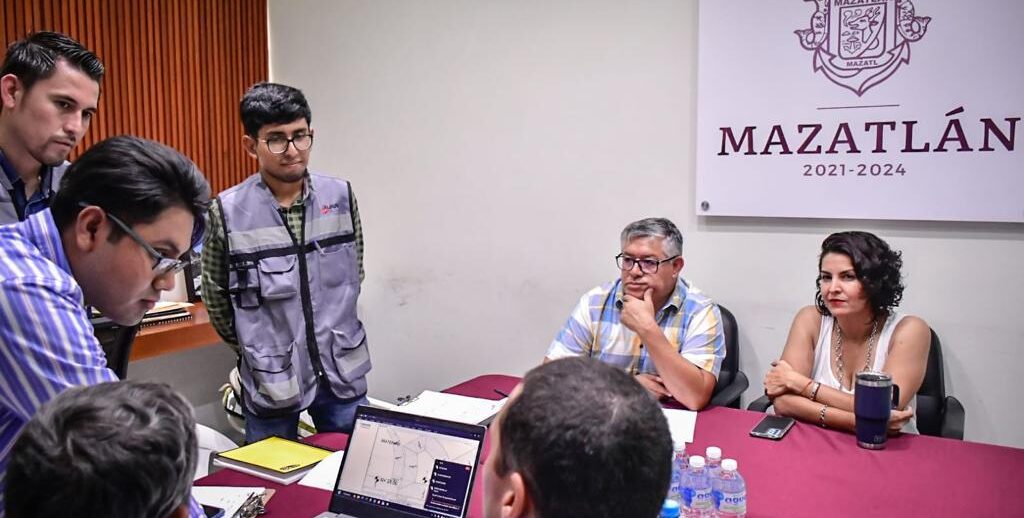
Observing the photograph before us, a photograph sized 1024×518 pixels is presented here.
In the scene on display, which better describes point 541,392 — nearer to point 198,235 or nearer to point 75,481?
point 75,481

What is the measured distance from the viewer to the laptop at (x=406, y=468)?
1655mm

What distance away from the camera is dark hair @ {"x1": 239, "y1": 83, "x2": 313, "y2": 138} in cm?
265

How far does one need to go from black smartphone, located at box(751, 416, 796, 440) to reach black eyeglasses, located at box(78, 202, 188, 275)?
5.22ft

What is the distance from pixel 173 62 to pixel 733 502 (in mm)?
3394

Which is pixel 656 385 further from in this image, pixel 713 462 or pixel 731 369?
pixel 713 462

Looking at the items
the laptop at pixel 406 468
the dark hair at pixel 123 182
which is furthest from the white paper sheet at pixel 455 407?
the dark hair at pixel 123 182

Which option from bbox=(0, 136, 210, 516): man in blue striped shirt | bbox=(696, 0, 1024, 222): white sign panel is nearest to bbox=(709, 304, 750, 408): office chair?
bbox=(696, 0, 1024, 222): white sign panel

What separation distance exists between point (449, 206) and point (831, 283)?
1966 mm

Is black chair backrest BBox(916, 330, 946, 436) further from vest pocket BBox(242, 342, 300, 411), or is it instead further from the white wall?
vest pocket BBox(242, 342, 300, 411)

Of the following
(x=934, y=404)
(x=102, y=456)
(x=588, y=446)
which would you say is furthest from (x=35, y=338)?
(x=934, y=404)

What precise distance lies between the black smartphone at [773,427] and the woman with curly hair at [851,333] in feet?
0.41

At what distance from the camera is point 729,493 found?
169cm

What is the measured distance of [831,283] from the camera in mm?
2654

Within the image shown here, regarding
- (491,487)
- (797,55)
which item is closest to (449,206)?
(797,55)
